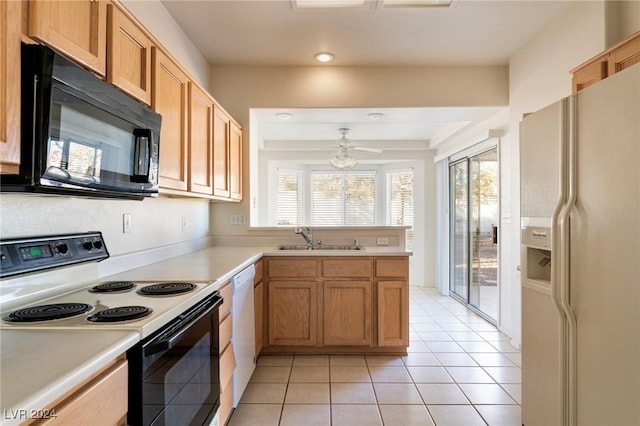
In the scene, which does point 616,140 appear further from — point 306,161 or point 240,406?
point 306,161

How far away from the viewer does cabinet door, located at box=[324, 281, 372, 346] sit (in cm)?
283

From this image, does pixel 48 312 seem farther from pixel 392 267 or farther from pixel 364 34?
pixel 364 34

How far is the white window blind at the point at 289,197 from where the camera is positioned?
5836 mm

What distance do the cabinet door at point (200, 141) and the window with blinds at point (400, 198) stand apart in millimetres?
3960

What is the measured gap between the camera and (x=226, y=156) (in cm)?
283

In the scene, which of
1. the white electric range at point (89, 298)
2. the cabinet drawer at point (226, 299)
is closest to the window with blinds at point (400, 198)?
the cabinet drawer at point (226, 299)

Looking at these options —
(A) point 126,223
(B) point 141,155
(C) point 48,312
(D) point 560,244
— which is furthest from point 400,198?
(C) point 48,312

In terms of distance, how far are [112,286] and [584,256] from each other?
2031 mm

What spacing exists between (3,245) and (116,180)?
407 mm

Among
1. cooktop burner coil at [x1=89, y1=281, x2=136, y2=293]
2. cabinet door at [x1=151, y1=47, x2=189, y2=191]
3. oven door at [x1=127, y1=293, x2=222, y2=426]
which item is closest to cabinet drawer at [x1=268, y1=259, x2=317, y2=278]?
cabinet door at [x1=151, y1=47, x2=189, y2=191]

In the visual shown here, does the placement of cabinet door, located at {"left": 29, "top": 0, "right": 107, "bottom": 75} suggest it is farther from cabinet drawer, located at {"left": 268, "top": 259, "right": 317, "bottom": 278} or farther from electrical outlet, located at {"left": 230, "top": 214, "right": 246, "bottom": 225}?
electrical outlet, located at {"left": 230, "top": 214, "right": 246, "bottom": 225}

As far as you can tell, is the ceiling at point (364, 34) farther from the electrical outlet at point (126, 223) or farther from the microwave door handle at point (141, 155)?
the electrical outlet at point (126, 223)

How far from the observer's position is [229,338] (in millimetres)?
Answer: 1848

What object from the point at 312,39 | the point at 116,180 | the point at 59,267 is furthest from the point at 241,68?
the point at 59,267
